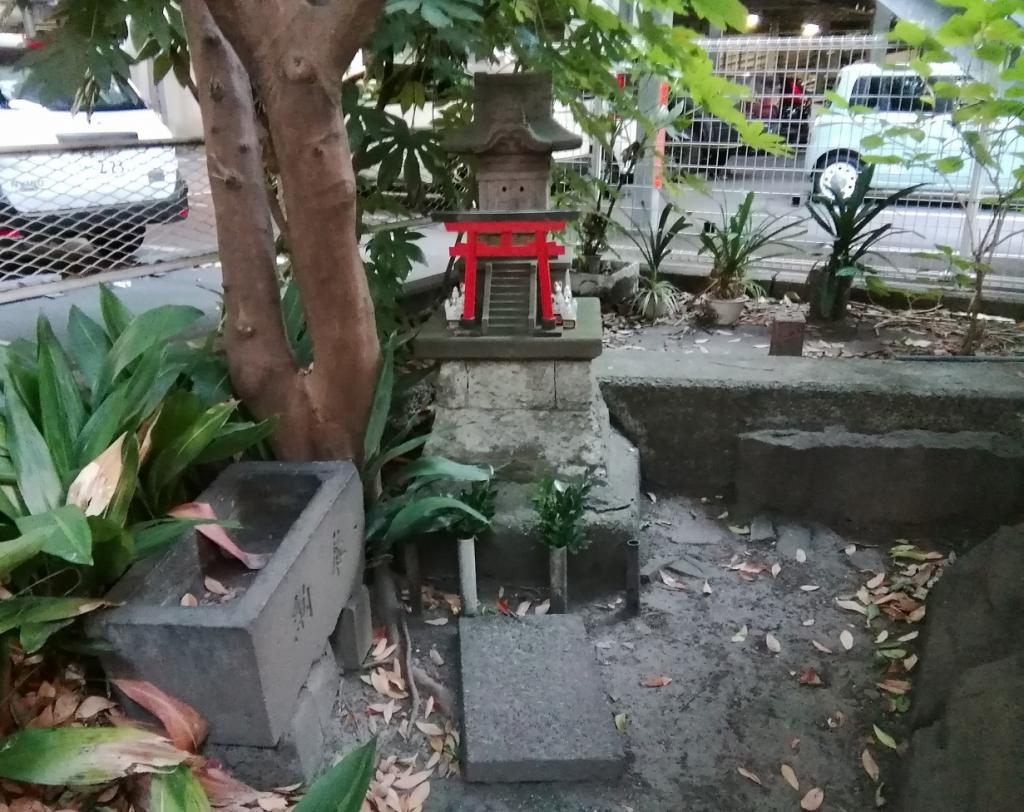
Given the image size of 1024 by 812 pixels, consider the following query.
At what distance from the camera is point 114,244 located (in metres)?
3.46

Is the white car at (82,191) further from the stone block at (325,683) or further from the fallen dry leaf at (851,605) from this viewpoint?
the fallen dry leaf at (851,605)

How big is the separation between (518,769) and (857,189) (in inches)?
144

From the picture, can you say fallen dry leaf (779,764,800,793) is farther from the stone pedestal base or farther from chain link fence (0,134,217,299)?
chain link fence (0,134,217,299)

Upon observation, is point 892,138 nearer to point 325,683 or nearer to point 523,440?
point 523,440

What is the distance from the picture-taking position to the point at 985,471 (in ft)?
10.0

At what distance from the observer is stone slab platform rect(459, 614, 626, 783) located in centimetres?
198

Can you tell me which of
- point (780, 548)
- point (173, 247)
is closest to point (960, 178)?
point (780, 548)

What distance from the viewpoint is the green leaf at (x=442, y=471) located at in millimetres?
2490

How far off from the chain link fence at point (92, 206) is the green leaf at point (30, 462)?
1127 mm

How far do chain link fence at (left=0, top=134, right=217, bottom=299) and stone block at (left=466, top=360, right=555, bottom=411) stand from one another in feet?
3.90

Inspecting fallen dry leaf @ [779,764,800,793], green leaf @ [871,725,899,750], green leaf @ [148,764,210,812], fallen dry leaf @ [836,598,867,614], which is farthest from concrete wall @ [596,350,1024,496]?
green leaf @ [148,764,210,812]

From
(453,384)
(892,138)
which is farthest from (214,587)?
(892,138)

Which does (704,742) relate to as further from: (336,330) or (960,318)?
(960,318)

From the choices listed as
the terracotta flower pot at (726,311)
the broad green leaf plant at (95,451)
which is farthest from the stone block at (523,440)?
the terracotta flower pot at (726,311)
